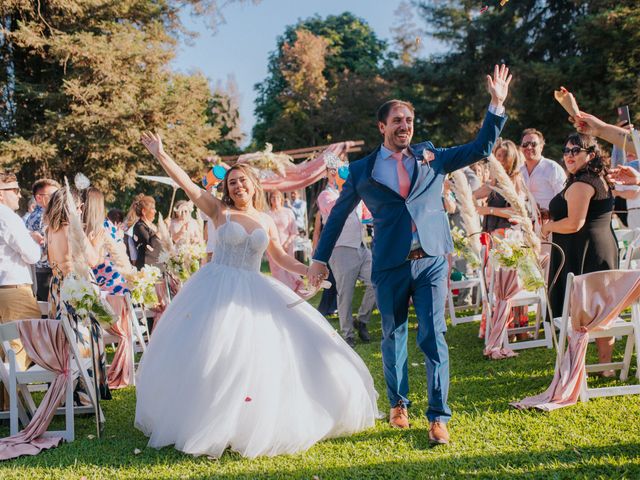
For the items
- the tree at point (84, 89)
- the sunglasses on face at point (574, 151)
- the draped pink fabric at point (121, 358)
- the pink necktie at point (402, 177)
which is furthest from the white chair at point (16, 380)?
the tree at point (84, 89)

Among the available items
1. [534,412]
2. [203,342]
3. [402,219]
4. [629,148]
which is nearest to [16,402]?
[203,342]

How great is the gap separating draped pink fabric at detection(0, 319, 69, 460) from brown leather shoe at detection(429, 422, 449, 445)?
2.70 meters

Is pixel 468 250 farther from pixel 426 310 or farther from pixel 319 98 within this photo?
pixel 319 98

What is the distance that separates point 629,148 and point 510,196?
1.43 metres

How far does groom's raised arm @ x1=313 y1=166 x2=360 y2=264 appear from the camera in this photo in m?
4.23

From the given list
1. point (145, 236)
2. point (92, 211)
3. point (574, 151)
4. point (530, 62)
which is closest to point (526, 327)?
point (574, 151)

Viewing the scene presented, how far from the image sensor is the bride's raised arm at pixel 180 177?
14.0 ft

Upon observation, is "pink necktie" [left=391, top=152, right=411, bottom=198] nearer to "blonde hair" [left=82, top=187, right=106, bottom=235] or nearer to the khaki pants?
"blonde hair" [left=82, top=187, right=106, bottom=235]

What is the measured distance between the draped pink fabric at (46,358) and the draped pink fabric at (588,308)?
137 inches

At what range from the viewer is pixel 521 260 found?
453 cm

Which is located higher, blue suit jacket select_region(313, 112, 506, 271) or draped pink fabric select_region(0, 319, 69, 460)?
blue suit jacket select_region(313, 112, 506, 271)

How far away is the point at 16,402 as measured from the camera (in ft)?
14.5

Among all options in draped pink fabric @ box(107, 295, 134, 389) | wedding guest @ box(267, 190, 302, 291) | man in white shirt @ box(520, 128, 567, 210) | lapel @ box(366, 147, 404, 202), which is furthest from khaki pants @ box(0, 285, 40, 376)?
man in white shirt @ box(520, 128, 567, 210)

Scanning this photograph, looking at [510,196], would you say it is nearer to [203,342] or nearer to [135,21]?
[203,342]
